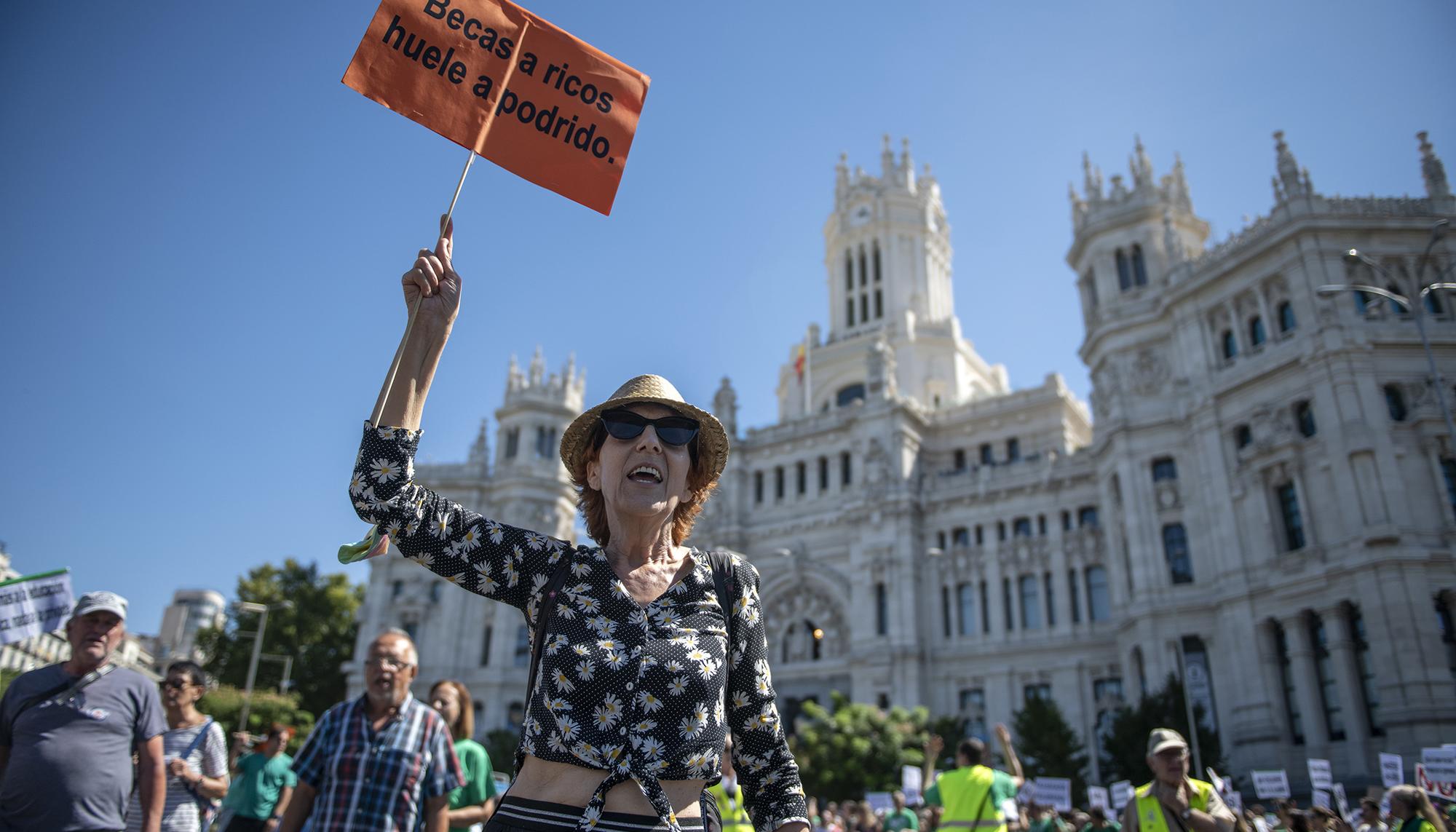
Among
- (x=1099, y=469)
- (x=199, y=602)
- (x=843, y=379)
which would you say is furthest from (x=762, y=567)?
(x=199, y=602)

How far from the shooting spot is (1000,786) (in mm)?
8664

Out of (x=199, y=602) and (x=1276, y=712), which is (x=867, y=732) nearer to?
(x=1276, y=712)

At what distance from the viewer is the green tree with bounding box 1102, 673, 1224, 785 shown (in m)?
25.9

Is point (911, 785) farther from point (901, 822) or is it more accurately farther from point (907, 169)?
point (907, 169)

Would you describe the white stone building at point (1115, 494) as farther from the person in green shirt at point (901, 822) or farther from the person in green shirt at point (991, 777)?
the person in green shirt at point (991, 777)

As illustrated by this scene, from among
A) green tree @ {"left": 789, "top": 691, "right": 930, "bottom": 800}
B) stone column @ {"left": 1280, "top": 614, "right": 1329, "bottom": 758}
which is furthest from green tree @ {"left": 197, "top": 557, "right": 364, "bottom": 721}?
stone column @ {"left": 1280, "top": 614, "right": 1329, "bottom": 758}

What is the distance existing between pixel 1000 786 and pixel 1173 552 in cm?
2580

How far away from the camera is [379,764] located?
482 cm

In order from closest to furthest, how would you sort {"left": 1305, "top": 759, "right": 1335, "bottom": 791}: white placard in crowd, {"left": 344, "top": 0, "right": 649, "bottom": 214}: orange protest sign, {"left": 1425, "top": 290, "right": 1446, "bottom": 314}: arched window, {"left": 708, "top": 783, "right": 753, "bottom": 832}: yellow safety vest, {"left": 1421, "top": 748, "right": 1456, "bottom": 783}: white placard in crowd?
{"left": 344, "top": 0, "right": 649, "bottom": 214}: orange protest sign < {"left": 708, "top": 783, "right": 753, "bottom": 832}: yellow safety vest < {"left": 1421, "top": 748, "right": 1456, "bottom": 783}: white placard in crowd < {"left": 1305, "top": 759, "right": 1335, "bottom": 791}: white placard in crowd < {"left": 1425, "top": 290, "right": 1446, "bottom": 314}: arched window

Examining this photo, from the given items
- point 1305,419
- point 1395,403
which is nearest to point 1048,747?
point 1305,419

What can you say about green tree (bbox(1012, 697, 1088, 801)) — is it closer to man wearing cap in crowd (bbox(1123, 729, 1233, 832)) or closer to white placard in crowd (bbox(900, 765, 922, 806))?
white placard in crowd (bbox(900, 765, 922, 806))

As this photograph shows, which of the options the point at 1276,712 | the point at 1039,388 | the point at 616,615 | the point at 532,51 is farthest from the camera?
the point at 1039,388

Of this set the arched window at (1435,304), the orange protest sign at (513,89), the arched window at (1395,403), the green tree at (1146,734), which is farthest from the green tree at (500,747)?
the orange protest sign at (513,89)

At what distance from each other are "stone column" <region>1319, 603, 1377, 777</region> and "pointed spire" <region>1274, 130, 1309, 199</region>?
42.1 feet
